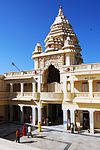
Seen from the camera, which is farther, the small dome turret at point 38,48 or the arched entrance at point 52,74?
the small dome turret at point 38,48

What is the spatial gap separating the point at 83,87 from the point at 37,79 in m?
6.75

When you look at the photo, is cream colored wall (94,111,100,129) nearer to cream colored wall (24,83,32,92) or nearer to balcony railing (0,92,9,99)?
cream colored wall (24,83,32,92)

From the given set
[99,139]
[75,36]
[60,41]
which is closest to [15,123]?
[99,139]

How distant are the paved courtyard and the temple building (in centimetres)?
179

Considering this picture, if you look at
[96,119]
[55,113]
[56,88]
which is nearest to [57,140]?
[96,119]

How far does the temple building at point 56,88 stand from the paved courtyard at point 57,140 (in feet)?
5.86

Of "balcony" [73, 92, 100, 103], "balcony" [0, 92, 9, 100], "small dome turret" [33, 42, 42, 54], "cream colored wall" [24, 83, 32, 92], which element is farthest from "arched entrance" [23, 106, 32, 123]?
"balcony" [73, 92, 100, 103]

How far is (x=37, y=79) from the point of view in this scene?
79.9 feet

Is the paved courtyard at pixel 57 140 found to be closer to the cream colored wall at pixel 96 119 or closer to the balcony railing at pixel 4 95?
the cream colored wall at pixel 96 119

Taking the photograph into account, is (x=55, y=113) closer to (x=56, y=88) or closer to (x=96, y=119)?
(x=56, y=88)

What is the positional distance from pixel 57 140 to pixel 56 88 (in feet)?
26.4

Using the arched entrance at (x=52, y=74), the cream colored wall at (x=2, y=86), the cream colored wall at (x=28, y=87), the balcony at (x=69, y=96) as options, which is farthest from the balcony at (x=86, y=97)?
the cream colored wall at (x=2, y=86)

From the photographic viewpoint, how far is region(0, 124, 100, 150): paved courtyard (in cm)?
1535

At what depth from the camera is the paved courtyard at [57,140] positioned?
15.4 metres
